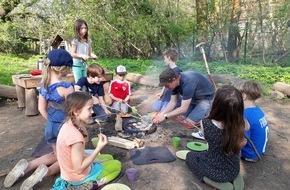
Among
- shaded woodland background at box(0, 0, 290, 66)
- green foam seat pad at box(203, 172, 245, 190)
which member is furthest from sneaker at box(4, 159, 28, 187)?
shaded woodland background at box(0, 0, 290, 66)

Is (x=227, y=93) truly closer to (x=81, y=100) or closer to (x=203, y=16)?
(x=81, y=100)

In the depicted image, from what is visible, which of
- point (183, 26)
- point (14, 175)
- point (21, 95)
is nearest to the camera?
point (14, 175)

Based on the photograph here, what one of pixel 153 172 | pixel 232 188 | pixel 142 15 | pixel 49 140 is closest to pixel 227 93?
pixel 232 188

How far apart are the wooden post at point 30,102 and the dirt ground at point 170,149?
4.7 inches

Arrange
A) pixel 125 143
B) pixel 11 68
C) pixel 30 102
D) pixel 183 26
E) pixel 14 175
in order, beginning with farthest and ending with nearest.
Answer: pixel 183 26 < pixel 11 68 < pixel 30 102 < pixel 125 143 < pixel 14 175

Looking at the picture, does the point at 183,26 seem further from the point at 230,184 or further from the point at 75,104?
the point at 75,104

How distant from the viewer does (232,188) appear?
91.6 inches

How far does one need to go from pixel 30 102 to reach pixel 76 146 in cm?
304

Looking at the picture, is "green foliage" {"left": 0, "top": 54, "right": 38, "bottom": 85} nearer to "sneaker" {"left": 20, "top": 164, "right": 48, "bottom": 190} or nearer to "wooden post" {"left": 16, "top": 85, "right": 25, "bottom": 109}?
"wooden post" {"left": 16, "top": 85, "right": 25, "bottom": 109}

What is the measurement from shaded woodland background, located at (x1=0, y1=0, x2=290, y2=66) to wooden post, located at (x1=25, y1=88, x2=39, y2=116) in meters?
6.72

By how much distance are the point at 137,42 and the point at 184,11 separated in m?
2.45

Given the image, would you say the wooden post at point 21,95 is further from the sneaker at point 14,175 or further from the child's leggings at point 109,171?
the child's leggings at point 109,171

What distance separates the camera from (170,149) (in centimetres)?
320

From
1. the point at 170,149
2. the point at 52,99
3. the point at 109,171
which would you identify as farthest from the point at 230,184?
the point at 52,99
